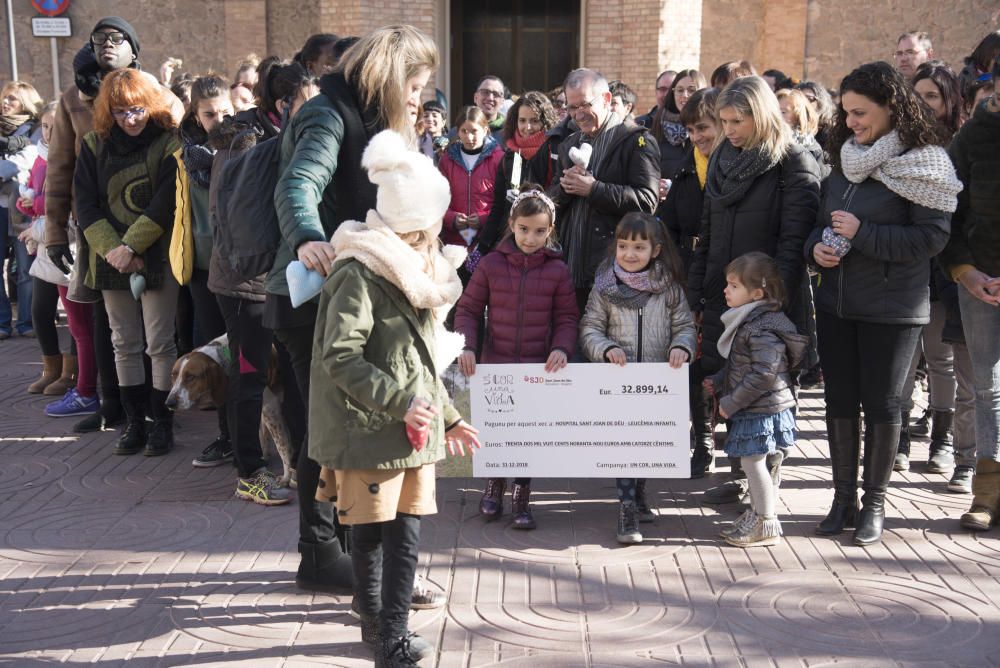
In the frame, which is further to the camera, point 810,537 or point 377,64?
point 810,537

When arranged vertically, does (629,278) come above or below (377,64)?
below

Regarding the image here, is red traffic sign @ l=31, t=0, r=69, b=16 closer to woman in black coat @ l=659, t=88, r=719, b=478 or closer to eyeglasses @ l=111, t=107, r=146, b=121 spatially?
eyeglasses @ l=111, t=107, r=146, b=121

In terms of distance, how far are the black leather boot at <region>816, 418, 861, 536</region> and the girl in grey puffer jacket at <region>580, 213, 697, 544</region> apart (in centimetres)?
87

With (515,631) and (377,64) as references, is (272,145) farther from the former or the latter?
(515,631)

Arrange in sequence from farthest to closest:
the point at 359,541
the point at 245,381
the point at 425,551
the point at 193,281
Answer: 1. the point at 193,281
2. the point at 245,381
3. the point at 425,551
4. the point at 359,541

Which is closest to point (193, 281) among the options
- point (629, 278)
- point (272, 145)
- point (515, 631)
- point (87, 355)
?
point (87, 355)

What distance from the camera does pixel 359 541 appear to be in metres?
3.62

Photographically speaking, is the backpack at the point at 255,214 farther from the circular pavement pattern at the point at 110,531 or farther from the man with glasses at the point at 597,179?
the man with glasses at the point at 597,179

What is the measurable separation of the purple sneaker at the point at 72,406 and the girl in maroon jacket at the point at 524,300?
368 centimetres

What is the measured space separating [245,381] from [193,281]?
3.36 feet

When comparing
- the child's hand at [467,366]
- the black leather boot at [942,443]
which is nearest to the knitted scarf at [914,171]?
the black leather boot at [942,443]

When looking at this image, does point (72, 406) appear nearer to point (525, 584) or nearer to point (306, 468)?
point (306, 468)

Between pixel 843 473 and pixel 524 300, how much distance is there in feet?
5.99

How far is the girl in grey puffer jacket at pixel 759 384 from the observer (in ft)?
15.8
